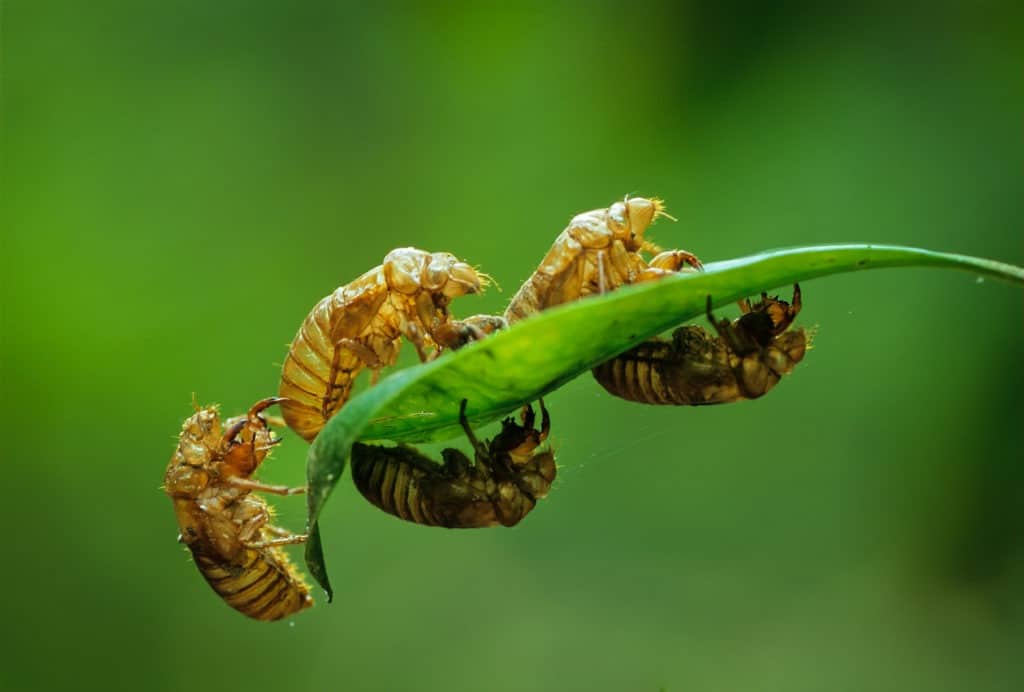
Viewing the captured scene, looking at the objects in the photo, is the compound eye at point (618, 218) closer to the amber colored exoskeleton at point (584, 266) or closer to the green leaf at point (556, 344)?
the amber colored exoskeleton at point (584, 266)

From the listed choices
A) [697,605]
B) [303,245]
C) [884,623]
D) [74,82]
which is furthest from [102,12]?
[884,623]

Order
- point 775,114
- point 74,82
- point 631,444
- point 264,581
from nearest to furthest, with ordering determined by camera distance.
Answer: point 264,581, point 631,444, point 775,114, point 74,82

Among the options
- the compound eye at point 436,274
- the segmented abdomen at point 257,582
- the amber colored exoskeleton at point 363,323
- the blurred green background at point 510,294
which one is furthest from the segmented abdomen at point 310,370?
the blurred green background at point 510,294

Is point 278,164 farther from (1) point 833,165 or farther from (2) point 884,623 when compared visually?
(2) point 884,623

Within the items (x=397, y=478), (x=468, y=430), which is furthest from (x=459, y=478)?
(x=468, y=430)

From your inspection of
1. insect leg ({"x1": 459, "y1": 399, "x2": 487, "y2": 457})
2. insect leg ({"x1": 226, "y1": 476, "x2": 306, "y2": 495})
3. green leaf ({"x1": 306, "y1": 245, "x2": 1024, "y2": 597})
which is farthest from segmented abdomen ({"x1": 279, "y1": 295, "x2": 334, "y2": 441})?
green leaf ({"x1": 306, "y1": 245, "x2": 1024, "y2": 597})

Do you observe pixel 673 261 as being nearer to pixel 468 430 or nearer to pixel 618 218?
pixel 618 218

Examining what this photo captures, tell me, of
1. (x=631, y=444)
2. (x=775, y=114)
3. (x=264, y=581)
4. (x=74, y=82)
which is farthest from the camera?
(x=74, y=82)
